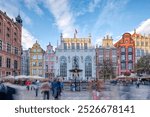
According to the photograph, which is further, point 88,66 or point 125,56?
point 88,66

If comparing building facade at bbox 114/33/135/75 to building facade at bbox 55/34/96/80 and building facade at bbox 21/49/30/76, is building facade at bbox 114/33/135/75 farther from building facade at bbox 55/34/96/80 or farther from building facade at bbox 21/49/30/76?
building facade at bbox 21/49/30/76

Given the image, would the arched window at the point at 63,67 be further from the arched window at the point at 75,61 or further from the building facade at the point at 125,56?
the building facade at the point at 125,56

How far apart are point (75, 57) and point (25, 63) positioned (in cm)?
113

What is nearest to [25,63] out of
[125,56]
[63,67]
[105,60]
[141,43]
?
[63,67]

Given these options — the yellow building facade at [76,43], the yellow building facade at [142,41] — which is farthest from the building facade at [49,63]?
the yellow building facade at [142,41]

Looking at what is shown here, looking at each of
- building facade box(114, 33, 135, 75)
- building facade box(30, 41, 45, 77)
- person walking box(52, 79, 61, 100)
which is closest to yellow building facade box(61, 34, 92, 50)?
building facade box(30, 41, 45, 77)

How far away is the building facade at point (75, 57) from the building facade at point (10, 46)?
0.83 meters

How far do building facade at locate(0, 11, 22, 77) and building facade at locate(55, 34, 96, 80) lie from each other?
2.72ft

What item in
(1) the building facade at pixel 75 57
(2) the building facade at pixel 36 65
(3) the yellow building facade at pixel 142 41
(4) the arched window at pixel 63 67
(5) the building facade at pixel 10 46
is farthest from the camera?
(4) the arched window at pixel 63 67

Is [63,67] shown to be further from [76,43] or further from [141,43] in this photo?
[141,43]

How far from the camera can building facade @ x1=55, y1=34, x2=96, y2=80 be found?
5.41 metres

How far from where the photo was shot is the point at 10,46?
522 centimetres

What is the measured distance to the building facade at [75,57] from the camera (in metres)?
5.41

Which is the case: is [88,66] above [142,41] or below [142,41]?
below
